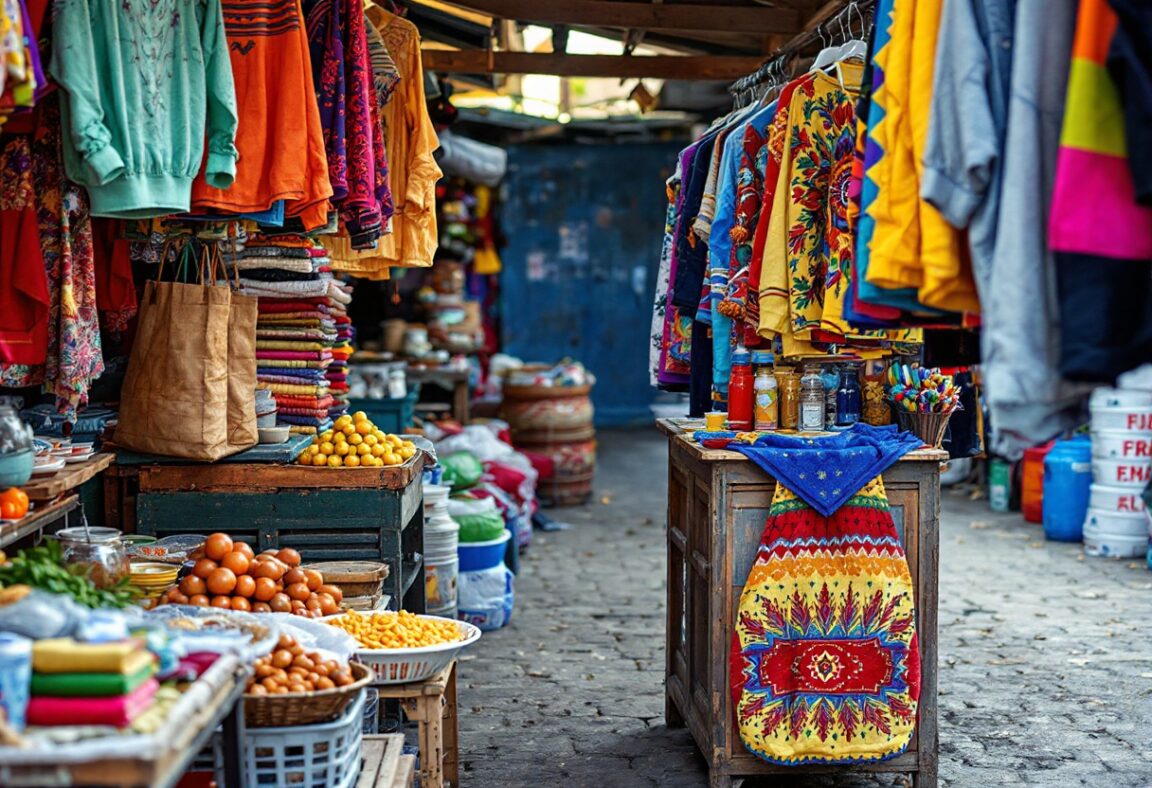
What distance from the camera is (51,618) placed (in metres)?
2.39

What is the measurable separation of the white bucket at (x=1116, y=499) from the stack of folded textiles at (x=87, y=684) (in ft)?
24.3

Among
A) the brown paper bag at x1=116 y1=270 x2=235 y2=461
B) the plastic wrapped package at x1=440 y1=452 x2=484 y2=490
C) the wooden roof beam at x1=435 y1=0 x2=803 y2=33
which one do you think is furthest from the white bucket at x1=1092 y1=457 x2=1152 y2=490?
the brown paper bag at x1=116 y1=270 x2=235 y2=461

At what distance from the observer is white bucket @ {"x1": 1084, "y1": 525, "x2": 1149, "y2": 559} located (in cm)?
820

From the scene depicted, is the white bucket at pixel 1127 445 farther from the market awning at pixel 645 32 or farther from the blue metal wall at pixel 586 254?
the blue metal wall at pixel 586 254

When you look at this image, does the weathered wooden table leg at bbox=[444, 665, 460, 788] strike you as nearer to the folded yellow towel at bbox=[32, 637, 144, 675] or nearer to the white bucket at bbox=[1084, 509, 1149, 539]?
the folded yellow towel at bbox=[32, 637, 144, 675]

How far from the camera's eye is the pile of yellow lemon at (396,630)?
362 cm

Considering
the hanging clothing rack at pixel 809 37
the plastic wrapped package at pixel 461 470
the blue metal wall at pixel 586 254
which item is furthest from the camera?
the blue metal wall at pixel 586 254

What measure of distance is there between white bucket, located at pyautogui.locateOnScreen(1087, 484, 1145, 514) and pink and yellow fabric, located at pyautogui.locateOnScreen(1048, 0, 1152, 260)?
6569 millimetres

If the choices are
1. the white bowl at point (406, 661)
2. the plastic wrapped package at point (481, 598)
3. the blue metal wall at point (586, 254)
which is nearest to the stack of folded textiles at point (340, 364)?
the plastic wrapped package at point (481, 598)

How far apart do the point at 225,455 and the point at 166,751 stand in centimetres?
246

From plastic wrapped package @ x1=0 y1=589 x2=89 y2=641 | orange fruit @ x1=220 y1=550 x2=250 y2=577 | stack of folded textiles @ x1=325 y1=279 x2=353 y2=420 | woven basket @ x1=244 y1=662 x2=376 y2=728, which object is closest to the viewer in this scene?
plastic wrapped package @ x1=0 y1=589 x2=89 y2=641

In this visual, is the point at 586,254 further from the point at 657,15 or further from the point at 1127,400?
the point at 657,15

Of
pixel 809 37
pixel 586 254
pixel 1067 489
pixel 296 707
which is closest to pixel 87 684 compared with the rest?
pixel 296 707

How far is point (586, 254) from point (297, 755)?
1294 centimetres
